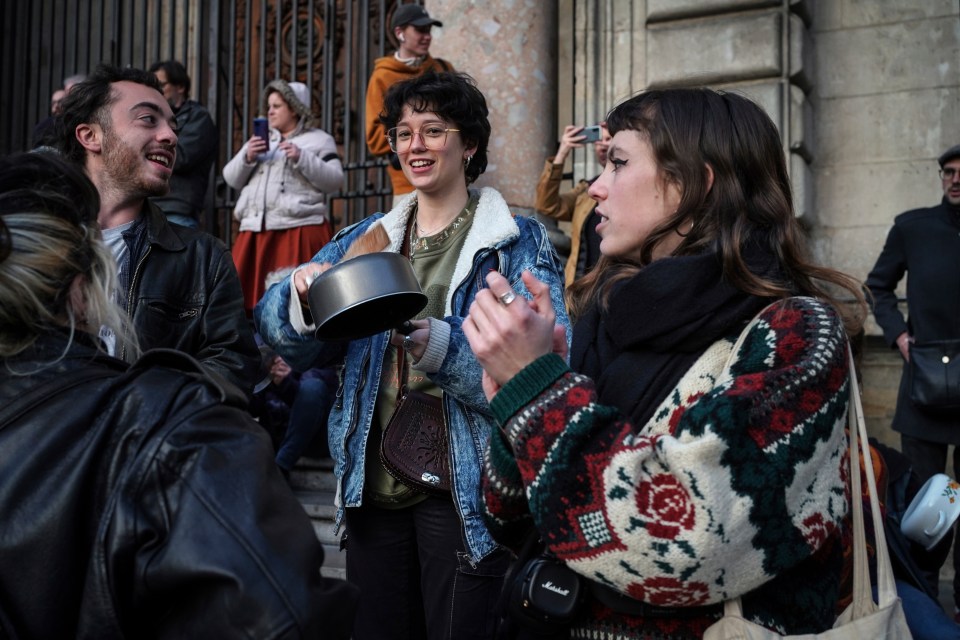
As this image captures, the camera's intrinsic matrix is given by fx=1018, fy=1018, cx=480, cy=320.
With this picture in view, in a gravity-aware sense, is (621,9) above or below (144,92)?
above

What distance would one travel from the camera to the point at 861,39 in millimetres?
6008

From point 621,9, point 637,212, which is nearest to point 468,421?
point 637,212

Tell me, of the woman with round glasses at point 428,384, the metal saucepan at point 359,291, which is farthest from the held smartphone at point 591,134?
the metal saucepan at point 359,291

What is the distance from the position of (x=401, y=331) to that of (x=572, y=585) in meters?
0.95

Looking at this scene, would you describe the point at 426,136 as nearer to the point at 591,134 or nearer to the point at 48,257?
the point at 48,257

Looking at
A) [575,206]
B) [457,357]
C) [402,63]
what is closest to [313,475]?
[575,206]

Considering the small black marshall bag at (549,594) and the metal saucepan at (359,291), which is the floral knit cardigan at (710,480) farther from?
the metal saucepan at (359,291)

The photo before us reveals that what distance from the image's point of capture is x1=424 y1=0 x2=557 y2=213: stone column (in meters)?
5.49

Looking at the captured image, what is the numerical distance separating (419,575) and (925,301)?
333cm

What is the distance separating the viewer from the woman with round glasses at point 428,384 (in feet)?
8.41

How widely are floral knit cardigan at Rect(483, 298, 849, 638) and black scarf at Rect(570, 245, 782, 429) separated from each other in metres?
0.06

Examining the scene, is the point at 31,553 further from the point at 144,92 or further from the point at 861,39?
the point at 861,39

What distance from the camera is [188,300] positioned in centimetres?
299

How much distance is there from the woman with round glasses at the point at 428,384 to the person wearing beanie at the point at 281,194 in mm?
3058
